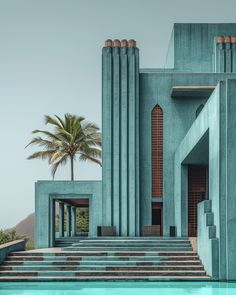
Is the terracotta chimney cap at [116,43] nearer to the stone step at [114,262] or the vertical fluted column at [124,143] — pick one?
the vertical fluted column at [124,143]

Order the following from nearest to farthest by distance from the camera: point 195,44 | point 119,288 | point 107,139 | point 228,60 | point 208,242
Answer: point 119,288
point 208,242
point 107,139
point 228,60
point 195,44

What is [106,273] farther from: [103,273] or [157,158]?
[157,158]

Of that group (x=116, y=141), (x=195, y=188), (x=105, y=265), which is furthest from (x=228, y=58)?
(x=105, y=265)

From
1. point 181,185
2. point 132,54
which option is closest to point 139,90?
point 132,54

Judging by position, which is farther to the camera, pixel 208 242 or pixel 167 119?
pixel 167 119

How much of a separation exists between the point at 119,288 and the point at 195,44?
19.1 metres

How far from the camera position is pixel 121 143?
26.5 metres

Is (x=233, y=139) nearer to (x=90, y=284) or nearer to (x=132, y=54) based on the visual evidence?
(x=90, y=284)

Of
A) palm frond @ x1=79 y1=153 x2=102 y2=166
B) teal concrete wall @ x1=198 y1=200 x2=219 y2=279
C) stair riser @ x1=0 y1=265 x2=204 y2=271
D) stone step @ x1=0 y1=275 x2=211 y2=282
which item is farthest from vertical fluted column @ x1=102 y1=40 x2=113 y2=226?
stone step @ x1=0 y1=275 x2=211 y2=282

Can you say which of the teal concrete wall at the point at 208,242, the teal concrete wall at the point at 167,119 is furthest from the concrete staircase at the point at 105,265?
the teal concrete wall at the point at 167,119

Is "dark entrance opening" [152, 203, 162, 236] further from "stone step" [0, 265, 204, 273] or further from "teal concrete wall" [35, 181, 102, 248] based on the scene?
"stone step" [0, 265, 204, 273]

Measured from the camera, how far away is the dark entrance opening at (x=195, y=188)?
25.6 m

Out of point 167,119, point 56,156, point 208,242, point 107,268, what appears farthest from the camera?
point 56,156

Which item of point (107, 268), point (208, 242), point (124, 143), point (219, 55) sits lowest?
point (107, 268)
